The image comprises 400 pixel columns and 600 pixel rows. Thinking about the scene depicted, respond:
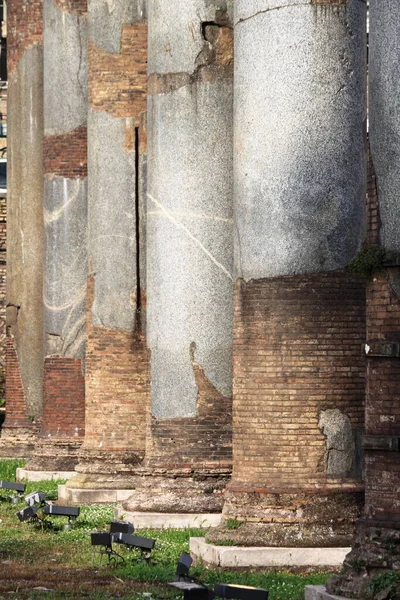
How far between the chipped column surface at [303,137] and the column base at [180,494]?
3142 mm

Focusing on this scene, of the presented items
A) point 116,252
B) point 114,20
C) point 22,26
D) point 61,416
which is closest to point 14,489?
point 116,252

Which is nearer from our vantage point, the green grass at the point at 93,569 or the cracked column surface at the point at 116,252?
the green grass at the point at 93,569

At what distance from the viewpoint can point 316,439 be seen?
42.1 ft

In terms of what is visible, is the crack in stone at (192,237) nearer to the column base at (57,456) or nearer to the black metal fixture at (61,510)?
the black metal fixture at (61,510)

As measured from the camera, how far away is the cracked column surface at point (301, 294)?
1273 centimetres

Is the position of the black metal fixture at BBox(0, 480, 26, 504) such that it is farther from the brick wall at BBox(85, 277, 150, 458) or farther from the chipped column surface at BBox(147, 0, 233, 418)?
the chipped column surface at BBox(147, 0, 233, 418)

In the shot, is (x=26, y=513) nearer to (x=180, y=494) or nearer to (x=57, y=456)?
(x=180, y=494)

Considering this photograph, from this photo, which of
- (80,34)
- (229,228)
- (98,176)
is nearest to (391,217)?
(229,228)

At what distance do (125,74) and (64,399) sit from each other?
5.67m

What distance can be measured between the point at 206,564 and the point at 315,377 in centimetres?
179

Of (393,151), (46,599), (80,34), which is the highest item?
(80,34)

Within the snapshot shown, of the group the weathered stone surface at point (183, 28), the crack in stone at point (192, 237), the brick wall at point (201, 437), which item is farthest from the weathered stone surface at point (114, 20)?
the brick wall at point (201, 437)

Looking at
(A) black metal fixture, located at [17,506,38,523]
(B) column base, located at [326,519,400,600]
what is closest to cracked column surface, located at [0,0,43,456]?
(A) black metal fixture, located at [17,506,38,523]

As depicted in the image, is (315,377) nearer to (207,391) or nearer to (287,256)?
(287,256)
